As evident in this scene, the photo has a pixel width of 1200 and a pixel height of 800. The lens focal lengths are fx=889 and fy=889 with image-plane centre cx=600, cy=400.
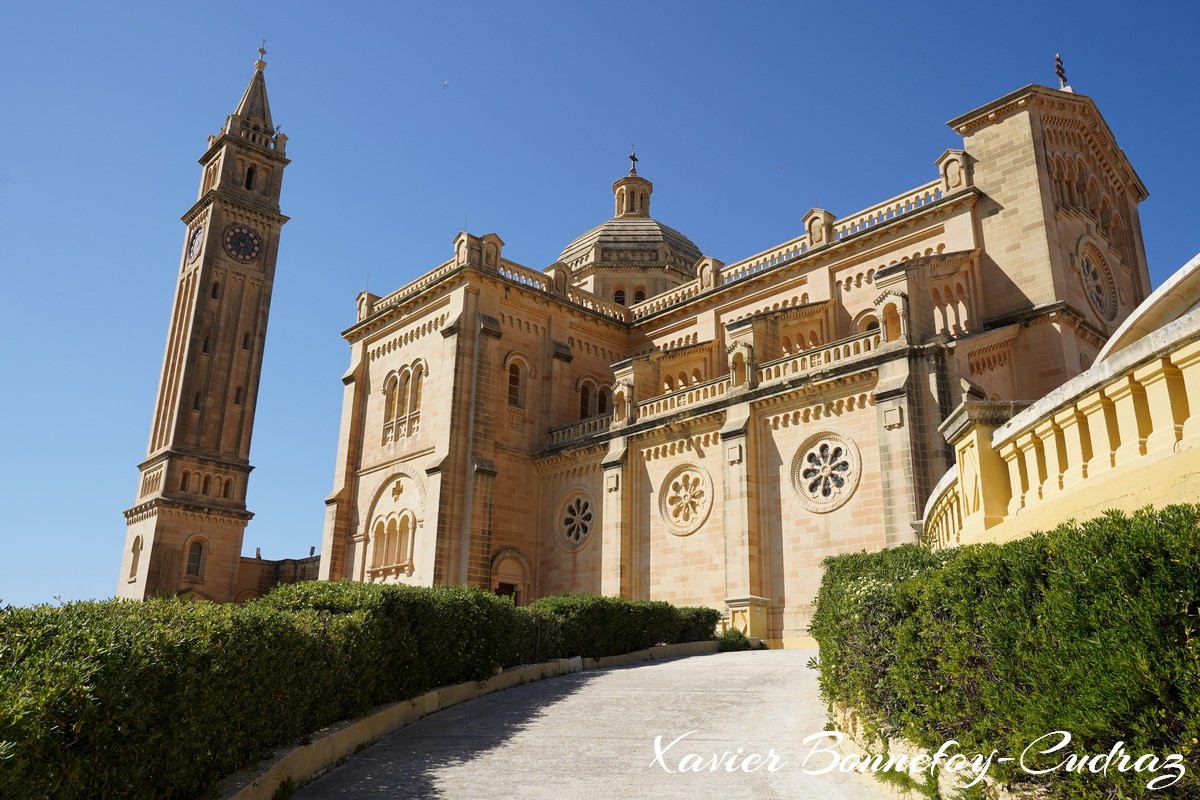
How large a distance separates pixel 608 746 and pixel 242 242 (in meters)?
47.5

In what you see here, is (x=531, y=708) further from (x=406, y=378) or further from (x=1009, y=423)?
(x=406, y=378)

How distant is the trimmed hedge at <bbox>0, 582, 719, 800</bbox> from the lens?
480 cm

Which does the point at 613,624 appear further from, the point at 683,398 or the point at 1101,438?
the point at 1101,438

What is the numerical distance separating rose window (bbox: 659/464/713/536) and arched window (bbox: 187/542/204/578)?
28.7 m

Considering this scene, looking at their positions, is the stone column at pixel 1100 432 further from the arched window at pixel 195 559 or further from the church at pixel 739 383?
the arched window at pixel 195 559

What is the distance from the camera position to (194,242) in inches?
2003

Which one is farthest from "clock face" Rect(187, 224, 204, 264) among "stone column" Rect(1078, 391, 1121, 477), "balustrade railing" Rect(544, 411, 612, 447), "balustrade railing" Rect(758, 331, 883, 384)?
"stone column" Rect(1078, 391, 1121, 477)

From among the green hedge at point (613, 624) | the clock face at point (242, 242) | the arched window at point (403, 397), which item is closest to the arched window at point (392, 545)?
the arched window at point (403, 397)

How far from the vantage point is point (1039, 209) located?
2328cm

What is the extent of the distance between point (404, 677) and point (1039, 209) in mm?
20198

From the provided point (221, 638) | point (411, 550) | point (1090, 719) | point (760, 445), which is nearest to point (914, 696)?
point (1090, 719)

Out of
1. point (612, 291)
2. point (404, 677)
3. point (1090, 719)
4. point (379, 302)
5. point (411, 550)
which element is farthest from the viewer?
point (612, 291)

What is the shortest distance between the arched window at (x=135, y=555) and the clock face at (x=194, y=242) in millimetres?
16053

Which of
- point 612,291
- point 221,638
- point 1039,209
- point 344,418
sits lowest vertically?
point 221,638
